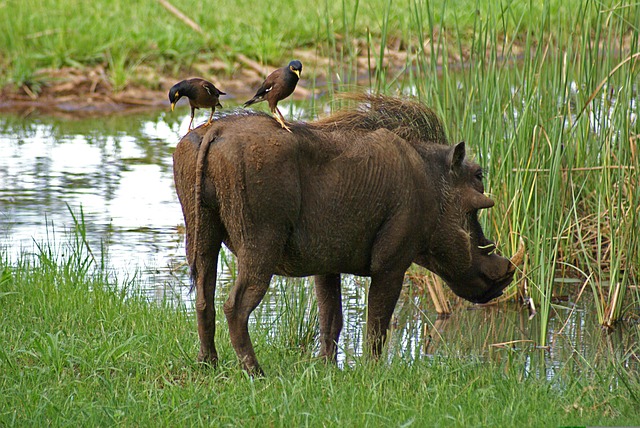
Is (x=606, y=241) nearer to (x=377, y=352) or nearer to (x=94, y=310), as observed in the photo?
(x=377, y=352)

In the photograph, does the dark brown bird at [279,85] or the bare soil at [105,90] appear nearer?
the dark brown bird at [279,85]

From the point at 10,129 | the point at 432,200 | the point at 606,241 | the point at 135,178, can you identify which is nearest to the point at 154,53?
the point at 10,129

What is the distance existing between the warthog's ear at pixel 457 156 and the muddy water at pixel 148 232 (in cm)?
83

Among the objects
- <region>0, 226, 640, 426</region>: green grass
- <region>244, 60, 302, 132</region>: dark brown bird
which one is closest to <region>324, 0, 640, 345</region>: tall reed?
<region>0, 226, 640, 426</region>: green grass

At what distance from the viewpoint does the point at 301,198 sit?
4805 mm

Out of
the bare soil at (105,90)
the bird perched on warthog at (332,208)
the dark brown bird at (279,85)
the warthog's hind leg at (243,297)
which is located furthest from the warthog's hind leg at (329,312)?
the bare soil at (105,90)

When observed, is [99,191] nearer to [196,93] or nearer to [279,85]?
[196,93]

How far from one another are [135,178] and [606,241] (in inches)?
180

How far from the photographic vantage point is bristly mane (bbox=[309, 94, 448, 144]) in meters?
5.26

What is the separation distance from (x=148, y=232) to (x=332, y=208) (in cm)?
371

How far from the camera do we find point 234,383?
15.4 feet

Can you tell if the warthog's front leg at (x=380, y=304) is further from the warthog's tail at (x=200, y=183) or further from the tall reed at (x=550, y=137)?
the tall reed at (x=550, y=137)

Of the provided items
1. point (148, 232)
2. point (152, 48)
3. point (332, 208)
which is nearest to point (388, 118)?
point (332, 208)

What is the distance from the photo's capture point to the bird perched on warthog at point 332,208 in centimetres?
464
